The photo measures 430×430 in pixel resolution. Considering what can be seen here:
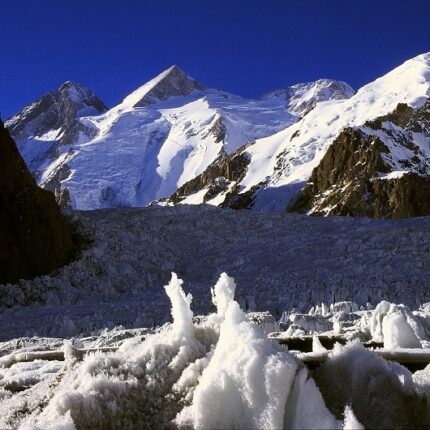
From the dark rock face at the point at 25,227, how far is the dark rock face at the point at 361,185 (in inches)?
2538

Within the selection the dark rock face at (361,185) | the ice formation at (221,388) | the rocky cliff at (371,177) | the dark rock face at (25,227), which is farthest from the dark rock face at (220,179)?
the ice formation at (221,388)

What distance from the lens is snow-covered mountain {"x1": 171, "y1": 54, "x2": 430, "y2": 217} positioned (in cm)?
8812

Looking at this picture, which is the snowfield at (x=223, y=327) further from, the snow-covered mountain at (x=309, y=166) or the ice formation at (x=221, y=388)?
the snow-covered mountain at (x=309, y=166)

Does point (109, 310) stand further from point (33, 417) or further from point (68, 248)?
point (33, 417)

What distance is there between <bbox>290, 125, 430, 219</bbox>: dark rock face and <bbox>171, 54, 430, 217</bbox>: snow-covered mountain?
5.3 inches

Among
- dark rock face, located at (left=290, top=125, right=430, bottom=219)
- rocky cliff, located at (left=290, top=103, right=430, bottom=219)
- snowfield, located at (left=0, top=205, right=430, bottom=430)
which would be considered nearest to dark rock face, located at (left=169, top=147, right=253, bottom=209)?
dark rock face, located at (left=290, top=125, right=430, bottom=219)

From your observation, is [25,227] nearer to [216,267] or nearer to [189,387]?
[216,267]

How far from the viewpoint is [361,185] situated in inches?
3526

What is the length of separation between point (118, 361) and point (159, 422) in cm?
60

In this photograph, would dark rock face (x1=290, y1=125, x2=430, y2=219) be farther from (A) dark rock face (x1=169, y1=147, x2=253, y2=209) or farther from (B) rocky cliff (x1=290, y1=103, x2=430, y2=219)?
(A) dark rock face (x1=169, y1=147, x2=253, y2=209)

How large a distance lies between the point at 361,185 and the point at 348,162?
7552 mm

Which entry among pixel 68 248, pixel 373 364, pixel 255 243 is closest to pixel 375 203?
pixel 255 243

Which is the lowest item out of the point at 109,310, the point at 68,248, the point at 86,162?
the point at 109,310

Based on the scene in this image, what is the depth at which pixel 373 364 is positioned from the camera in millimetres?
4094
